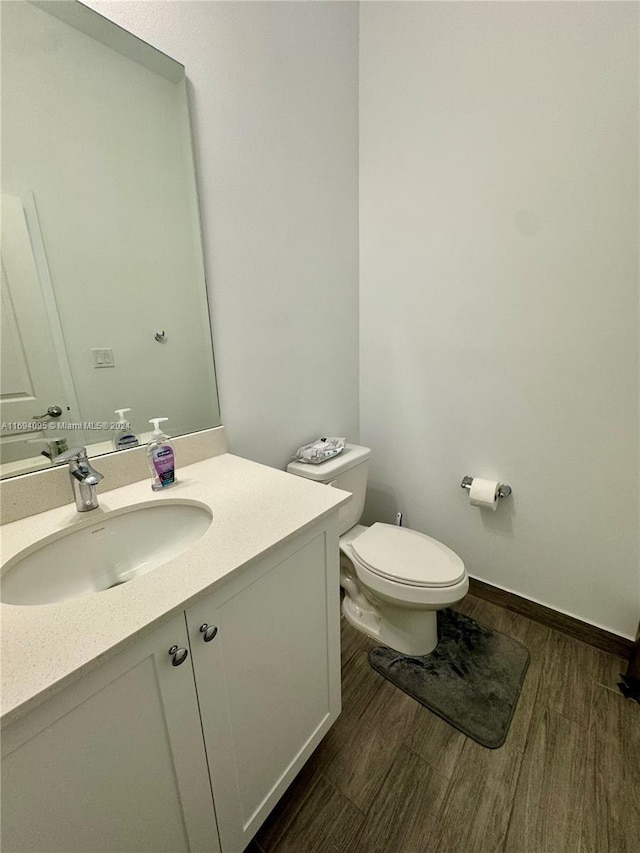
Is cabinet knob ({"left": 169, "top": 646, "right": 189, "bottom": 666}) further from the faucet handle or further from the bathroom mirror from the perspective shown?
the bathroom mirror

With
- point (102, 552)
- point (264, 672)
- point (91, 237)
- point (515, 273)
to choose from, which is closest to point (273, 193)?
point (91, 237)

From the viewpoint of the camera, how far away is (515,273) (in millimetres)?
1356

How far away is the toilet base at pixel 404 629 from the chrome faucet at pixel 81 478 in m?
1.11

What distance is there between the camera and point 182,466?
3.81ft

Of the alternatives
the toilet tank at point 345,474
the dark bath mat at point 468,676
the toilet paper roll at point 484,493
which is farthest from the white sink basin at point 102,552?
the toilet paper roll at point 484,493

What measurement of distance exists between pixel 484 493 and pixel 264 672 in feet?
3.77

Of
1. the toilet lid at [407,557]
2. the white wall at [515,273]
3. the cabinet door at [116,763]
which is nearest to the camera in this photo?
the cabinet door at [116,763]

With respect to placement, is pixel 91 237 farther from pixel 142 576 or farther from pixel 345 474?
pixel 345 474

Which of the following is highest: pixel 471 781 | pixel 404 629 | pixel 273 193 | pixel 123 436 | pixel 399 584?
pixel 273 193

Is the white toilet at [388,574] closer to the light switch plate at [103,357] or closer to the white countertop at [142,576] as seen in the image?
the white countertop at [142,576]

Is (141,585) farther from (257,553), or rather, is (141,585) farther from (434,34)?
(434,34)

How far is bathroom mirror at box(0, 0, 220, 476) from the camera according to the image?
85cm

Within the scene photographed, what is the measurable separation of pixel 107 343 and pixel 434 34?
170 cm

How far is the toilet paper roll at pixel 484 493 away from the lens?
151cm
